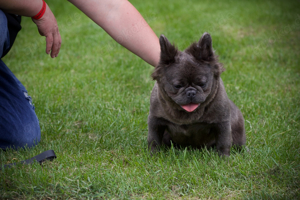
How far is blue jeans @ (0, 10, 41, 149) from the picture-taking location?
124 inches

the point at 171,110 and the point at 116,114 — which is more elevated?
the point at 171,110

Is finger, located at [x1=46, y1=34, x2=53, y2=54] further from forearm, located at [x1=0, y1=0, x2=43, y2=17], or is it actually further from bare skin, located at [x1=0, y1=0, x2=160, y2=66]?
forearm, located at [x1=0, y1=0, x2=43, y2=17]

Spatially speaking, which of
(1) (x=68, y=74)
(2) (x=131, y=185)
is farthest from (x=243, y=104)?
(1) (x=68, y=74)

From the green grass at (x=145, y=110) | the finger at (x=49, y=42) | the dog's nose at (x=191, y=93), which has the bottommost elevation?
the green grass at (x=145, y=110)

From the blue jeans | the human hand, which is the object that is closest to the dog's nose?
the human hand

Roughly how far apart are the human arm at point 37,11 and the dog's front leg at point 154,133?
1082 millimetres

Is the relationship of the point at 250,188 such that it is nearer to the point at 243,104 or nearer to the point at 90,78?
the point at 243,104

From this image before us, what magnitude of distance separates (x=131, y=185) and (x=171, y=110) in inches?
28.5

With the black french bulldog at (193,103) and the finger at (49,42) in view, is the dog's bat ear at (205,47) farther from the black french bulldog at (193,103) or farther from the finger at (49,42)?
the finger at (49,42)

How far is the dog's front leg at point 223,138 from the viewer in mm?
2846

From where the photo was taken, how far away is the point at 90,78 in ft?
17.2

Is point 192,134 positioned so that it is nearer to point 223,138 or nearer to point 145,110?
point 223,138

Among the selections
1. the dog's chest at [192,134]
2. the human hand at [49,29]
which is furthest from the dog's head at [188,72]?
the human hand at [49,29]

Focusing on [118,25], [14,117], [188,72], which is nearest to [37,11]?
[118,25]
